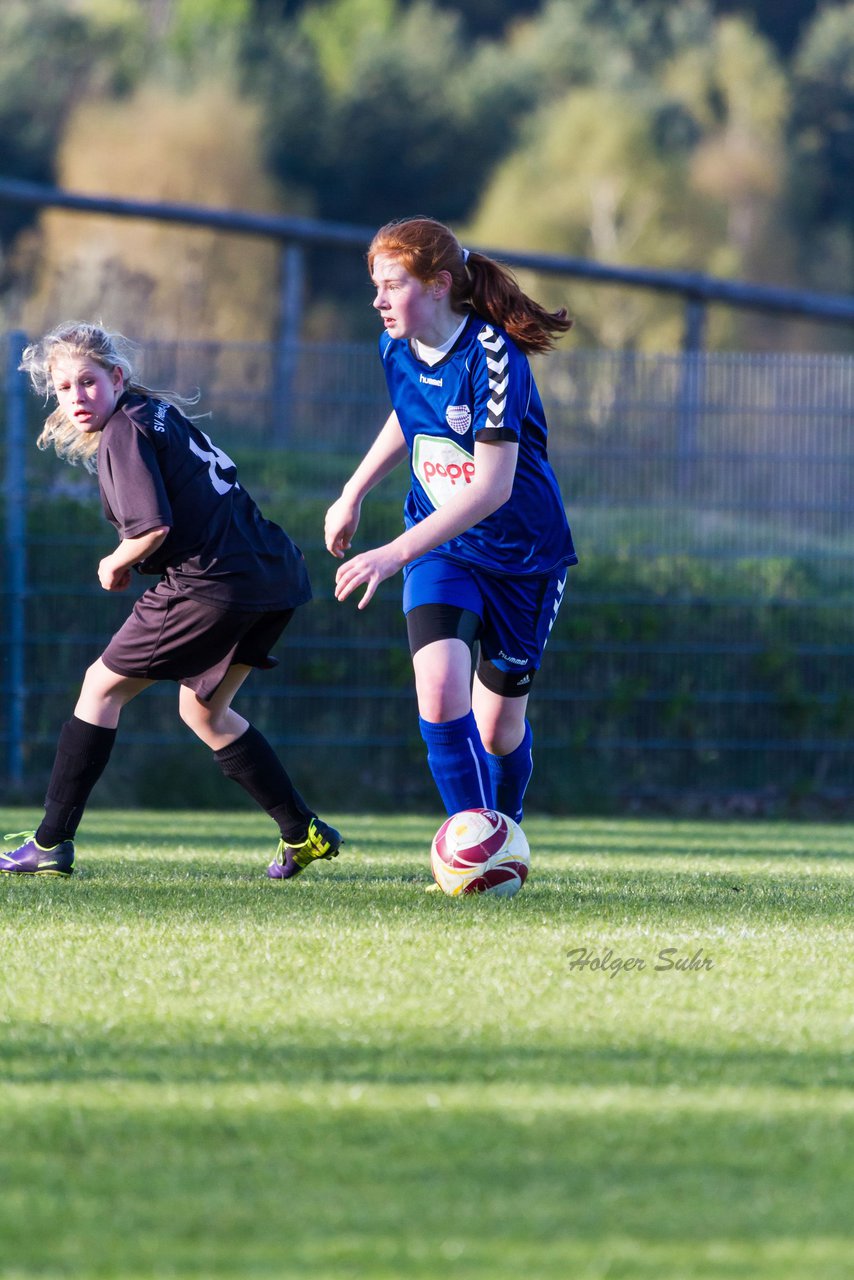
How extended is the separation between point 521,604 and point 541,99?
6746cm

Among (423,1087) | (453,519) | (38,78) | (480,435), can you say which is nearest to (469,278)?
(480,435)

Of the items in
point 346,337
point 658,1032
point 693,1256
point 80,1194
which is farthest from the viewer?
point 346,337

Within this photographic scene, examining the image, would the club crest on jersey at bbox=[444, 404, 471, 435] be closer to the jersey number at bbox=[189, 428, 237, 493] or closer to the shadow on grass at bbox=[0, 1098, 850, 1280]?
the jersey number at bbox=[189, 428, 237, 493]

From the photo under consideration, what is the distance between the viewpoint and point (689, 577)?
389 inches

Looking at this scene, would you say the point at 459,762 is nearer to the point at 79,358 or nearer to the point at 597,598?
the point at 79,358

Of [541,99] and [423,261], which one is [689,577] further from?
[541,99]

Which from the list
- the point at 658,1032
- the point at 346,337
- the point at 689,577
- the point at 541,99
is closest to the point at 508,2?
the point at 541,99

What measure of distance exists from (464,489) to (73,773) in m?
1.34

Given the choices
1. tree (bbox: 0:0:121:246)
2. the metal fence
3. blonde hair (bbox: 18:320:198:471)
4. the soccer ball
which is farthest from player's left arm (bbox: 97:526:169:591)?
tree (bbox: 0:0:121:246)

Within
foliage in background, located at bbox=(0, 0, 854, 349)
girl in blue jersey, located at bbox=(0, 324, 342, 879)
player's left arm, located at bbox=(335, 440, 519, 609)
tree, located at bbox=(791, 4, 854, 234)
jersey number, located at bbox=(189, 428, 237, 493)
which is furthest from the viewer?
tree, located at bbox=(791, 4, 854, 234)

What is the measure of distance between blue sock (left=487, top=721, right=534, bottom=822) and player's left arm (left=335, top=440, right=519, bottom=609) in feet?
2.99

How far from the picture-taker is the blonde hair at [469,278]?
4.80 meters

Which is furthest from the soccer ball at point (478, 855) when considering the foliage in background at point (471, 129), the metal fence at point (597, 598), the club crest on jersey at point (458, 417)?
the foliage in background at point (471, 129)

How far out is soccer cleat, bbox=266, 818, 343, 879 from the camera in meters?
5.17
